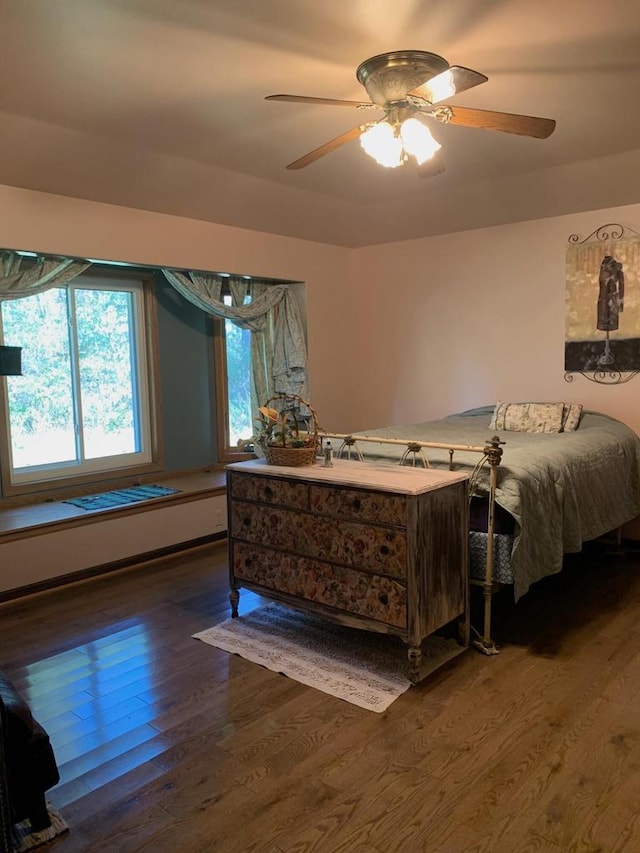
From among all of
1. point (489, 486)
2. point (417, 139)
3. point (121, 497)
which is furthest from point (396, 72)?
point (121, 497)

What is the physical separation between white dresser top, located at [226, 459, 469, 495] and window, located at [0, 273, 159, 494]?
1731 mm

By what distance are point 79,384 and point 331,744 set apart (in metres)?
3.07

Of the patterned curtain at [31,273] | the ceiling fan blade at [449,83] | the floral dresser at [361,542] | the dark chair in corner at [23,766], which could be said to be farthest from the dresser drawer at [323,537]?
the patterned curtain at [31,273]

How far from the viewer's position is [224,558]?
4320 millimetres

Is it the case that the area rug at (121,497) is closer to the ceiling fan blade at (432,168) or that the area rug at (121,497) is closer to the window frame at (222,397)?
the window frame at (222,397)

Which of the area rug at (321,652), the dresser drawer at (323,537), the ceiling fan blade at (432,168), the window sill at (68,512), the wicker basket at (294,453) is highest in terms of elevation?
the ceiling fan blade at (432,168)

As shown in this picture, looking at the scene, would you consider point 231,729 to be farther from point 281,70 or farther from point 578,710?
point 281,70

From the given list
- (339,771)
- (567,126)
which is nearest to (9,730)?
(339,771)

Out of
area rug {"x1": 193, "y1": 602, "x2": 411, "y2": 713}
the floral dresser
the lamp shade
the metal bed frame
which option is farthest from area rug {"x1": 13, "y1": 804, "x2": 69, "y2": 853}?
the lamp shade

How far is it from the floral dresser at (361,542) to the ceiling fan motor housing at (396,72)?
1467mm

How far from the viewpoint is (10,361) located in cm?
358

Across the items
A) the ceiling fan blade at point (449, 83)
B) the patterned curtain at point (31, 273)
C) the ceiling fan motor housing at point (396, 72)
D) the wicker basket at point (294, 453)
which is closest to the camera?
the ceiling fan blade at point (449, 83)

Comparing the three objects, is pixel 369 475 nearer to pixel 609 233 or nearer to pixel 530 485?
pixel 530 485

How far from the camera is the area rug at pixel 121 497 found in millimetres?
4109
